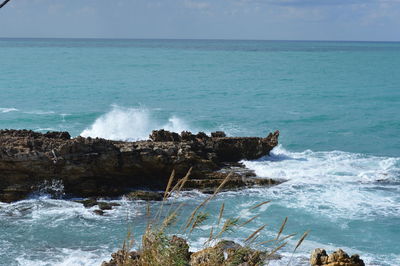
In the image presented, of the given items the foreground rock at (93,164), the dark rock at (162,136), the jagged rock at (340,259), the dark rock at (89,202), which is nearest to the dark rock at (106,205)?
the dark rock at (89,202)

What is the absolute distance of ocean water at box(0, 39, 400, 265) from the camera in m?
18.0

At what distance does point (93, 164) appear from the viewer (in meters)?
21.9

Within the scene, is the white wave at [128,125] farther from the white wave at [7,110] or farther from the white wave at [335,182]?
the white wave at [335,182]

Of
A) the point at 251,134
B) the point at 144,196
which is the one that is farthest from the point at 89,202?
the point at 251,134

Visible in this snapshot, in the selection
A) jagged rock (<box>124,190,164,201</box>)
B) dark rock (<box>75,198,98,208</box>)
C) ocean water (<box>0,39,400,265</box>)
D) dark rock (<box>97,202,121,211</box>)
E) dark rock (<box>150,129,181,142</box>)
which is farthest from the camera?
dark rock (<box>150,129,181,142</box>)

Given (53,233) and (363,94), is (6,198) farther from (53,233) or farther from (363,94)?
(363,94)

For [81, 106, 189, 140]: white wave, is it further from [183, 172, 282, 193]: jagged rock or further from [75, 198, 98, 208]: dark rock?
[75, 198, 98, 208]: dark rock

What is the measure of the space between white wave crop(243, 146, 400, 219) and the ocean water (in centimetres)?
6

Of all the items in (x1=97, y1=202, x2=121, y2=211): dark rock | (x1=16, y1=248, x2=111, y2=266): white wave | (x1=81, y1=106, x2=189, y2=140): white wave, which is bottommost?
(x1=16, y1=248, x2=111, y2=266): white wave

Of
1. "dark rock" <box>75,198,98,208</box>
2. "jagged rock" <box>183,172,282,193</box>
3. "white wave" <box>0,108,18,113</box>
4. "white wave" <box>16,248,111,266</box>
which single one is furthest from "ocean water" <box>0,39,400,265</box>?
"white wave" <box>0,108,18,113</box>

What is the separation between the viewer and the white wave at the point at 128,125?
3569cm

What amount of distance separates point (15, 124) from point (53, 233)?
994 inches

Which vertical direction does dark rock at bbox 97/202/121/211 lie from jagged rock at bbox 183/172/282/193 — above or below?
below

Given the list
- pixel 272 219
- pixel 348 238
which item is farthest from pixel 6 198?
pixel 348 238
